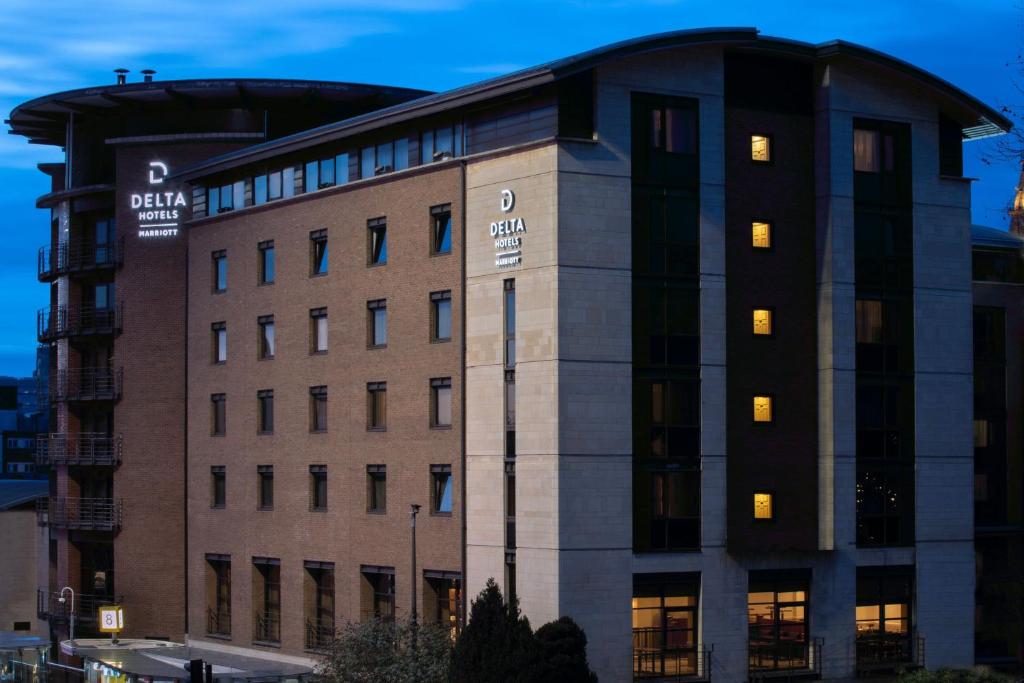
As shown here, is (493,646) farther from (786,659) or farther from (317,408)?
(317,408)

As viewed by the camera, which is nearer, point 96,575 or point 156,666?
point 156,666

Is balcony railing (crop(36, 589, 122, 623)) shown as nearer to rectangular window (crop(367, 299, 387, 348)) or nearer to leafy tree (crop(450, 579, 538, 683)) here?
rectangular window (crop(367, 299, 387, 348))

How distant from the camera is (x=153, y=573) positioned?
79.6m

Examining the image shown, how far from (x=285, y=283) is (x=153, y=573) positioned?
16451 mm

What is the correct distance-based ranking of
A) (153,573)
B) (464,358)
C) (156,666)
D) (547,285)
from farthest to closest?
(153,573), (156,666), (464,358), (547,285)

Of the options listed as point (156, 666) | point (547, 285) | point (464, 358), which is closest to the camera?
point (547, 285)

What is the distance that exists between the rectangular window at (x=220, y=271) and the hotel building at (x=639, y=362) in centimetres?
265

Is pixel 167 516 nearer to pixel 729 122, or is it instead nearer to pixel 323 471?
pixel 323 471

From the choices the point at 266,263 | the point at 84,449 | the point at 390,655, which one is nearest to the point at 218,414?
the point at 266,263

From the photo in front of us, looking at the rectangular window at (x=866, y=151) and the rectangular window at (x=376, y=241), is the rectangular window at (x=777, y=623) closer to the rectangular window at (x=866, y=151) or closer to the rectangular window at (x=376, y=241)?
the rectangular window at (x=866, y=151)

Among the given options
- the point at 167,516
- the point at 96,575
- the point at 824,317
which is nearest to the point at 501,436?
the point at 824,317

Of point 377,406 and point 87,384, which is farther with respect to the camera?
point 87,384

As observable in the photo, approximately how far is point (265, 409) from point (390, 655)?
18613 mm

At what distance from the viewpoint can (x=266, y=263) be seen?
7381cm
